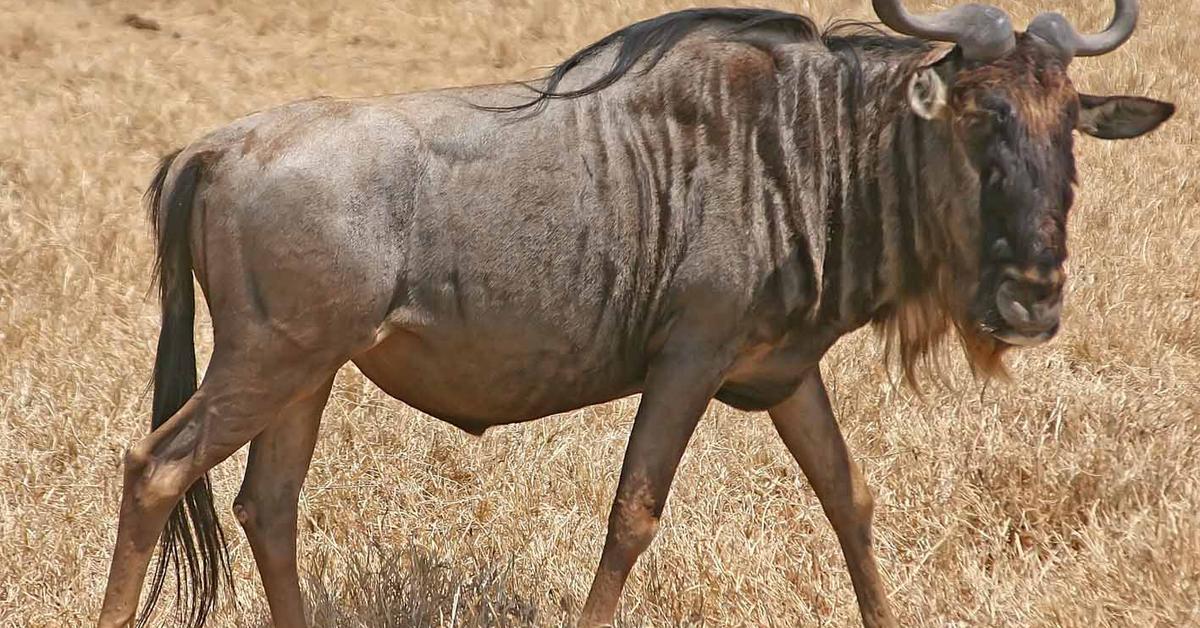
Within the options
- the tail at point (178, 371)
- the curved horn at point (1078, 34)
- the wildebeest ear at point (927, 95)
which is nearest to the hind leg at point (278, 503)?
the tail at point (178, 371)

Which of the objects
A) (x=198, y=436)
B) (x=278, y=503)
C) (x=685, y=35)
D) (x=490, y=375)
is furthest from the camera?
(x=278, y=503)

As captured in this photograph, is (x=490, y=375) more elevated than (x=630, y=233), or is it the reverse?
(x=630, y=233)

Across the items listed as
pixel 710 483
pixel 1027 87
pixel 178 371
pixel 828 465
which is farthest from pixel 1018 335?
pixel 178 371

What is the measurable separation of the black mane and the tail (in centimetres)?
101

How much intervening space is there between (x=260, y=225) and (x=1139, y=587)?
98.8 inches

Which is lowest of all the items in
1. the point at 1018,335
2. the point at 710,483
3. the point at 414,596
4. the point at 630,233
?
the point at 710,483

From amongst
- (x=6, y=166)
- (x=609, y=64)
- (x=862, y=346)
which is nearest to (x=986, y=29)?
(x=609, y=64)

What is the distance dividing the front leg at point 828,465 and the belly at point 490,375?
2.05 ft

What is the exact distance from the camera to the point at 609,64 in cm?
412

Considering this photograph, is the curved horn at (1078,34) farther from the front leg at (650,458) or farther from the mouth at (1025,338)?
the front leg at (650,458)

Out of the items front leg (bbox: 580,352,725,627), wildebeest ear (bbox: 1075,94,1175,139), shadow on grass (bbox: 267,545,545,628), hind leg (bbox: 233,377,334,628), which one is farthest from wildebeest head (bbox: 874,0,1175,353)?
hind leg (bbox: 233,377,334,628)

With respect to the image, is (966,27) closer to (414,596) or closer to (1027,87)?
(1027,87)

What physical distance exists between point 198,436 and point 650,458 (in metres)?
1.19

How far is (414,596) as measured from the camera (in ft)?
14.6
